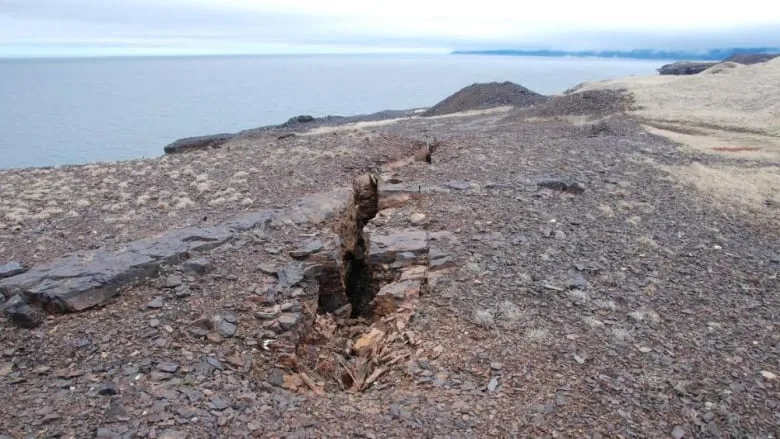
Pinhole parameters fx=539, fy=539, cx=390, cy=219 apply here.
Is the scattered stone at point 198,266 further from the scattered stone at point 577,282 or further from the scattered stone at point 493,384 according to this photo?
the scattered stone at point 577,282

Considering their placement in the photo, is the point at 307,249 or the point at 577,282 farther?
the point at 307,249

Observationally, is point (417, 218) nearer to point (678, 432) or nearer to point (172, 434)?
point (678, 432)

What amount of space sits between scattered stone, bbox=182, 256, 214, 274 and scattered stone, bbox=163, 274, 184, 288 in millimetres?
246

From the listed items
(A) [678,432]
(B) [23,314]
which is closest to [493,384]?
(A) [678,432]

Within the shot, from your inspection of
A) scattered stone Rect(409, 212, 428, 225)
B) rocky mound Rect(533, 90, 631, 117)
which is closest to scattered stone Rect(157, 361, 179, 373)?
scattered stone Rect(409, 212, 428, 225)

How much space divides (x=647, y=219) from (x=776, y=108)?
20.1 m

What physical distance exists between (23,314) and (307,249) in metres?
4.40

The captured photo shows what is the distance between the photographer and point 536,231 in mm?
11070

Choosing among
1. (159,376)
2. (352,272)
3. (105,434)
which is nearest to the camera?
(105,434)

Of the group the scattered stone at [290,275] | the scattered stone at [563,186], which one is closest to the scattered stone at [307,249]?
the scattered stone at [290,275]

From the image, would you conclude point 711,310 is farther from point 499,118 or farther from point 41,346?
point 499,118

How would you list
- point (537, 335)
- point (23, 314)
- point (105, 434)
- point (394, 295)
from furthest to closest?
point (394, 295)
point (537, 335)
point (23, 314)
point (105, 434)

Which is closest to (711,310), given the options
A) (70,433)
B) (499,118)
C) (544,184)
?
(544,184)

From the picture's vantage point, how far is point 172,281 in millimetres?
8352
